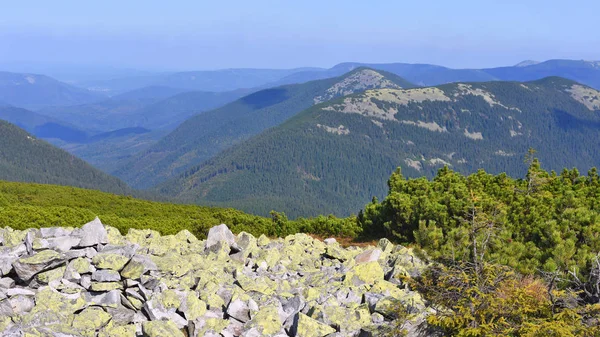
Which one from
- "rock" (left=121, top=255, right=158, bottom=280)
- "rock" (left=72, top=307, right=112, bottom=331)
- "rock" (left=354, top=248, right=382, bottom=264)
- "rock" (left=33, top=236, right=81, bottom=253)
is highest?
"rock" (left=33, top=236, right=81, bottom=253)

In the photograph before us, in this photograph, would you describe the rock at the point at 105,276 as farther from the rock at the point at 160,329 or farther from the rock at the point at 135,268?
the rock at the point at 160,329

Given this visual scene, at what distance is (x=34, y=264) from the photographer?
47.9 feet

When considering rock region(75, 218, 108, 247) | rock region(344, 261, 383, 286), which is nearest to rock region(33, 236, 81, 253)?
rock region(75, 218, 108, 247)

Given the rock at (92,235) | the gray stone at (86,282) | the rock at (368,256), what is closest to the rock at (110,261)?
the gray stone at (86,282)

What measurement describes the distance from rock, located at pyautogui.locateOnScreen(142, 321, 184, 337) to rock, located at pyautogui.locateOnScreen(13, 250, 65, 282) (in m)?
4.69

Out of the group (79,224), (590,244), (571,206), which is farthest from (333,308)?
(79,224)

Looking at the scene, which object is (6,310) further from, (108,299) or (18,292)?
(108,299)

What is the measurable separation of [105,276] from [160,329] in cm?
359

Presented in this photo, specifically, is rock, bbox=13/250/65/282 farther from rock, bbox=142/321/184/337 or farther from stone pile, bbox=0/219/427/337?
rock, bbox=142/321/184/337

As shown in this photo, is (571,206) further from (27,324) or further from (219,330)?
(27,324)

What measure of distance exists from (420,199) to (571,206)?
299 inches

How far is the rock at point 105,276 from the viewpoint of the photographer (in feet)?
47.7

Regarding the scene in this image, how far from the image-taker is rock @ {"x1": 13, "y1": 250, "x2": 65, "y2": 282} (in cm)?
1450

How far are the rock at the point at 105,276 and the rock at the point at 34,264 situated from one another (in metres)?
1.42
